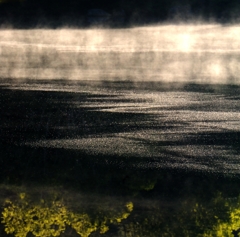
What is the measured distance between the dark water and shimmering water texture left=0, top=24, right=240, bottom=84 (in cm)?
120

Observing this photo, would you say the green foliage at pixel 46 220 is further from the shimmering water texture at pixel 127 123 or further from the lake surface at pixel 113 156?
the shimmering water texture at pixel 127 123

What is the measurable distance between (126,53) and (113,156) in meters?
4.20

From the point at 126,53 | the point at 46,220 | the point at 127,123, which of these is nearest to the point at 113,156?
the point at 127,123

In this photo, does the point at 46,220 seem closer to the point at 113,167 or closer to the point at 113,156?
the point at 113,167

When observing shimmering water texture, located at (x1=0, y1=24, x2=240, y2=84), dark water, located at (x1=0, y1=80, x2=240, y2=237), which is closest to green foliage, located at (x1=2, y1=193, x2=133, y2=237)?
dark water, located at (x1=0, y1=80, x2=240, y2=237)

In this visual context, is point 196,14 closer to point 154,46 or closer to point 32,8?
point 154,46

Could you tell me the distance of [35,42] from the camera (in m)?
12.8

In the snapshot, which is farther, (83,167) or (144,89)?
(144,89)

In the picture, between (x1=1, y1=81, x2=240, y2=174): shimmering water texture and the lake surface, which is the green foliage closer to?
the lake surface

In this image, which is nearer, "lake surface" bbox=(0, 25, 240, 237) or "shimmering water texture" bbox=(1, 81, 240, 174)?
"lake surface" bbox=(0, 25, 240, 237)

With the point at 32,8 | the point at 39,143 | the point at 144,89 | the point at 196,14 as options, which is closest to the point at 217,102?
the point at 144,89

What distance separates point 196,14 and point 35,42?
552 cm

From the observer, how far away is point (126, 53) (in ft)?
42.2

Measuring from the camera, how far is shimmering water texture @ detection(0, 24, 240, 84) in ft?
39.4
